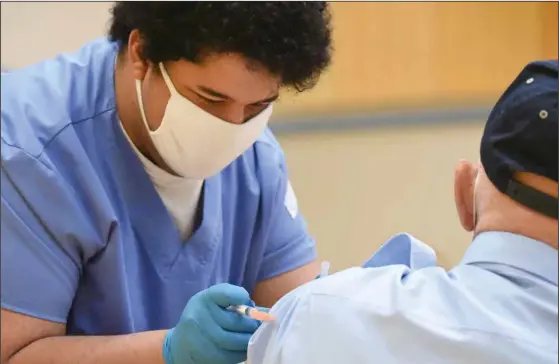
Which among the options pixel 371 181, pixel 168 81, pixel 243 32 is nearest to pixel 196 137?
pixel 168 81

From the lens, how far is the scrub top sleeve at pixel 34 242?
1.01 metres

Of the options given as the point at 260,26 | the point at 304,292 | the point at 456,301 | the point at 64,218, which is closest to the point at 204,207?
the point at 64,218

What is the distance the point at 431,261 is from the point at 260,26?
0.39 metres

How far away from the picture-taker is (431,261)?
0.94 m

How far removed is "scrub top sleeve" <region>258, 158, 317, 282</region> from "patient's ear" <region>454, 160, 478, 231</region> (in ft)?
1.63

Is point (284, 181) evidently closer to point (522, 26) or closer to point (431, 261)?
point (431, 261)

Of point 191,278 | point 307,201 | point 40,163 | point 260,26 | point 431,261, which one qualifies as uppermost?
point 260,26

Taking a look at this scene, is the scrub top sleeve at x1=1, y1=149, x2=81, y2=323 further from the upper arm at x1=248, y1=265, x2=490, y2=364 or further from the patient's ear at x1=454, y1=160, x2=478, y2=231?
the patient's ear at x1=454, y1=160, x2=478, y2=231

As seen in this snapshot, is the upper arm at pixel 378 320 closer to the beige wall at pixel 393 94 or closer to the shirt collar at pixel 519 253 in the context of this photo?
the shirt collar at pixel 519 253

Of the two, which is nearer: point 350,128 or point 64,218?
point 64,218

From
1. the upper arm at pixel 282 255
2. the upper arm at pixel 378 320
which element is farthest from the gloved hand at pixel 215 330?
the upper arm at pixel 282 255

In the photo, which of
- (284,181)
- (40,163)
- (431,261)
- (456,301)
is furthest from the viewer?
(284,181)

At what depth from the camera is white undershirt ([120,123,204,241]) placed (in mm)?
1192

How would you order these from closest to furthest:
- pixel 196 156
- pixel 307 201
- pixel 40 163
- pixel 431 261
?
pixel 431 261 → pixel 40 163 → pixel 196 156 → pixel 307 201
